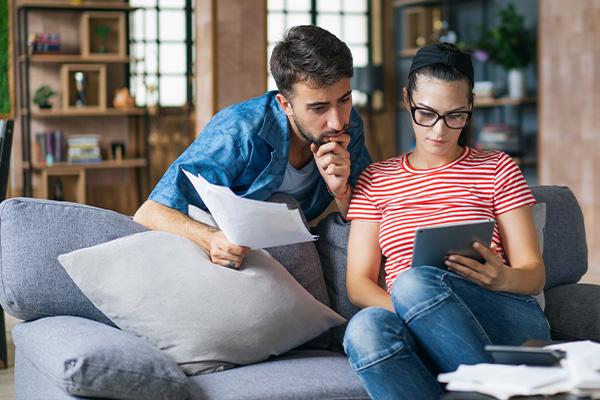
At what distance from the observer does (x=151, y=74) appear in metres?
8.82

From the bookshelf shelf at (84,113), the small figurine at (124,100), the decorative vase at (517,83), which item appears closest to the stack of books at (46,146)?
the bookshelf shelf at (84,113)

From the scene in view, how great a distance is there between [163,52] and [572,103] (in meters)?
3.91

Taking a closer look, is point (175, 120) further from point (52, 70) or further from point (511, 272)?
point (511, 272)

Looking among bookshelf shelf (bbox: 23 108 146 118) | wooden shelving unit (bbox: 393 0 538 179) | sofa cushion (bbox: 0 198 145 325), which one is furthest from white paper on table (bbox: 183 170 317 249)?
bookshelf shelf (bbox: 23 108 146 118)

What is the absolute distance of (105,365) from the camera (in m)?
1.98

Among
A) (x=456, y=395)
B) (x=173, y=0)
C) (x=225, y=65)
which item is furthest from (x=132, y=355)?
(x=173, y=0)

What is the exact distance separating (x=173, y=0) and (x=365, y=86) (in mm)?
2045

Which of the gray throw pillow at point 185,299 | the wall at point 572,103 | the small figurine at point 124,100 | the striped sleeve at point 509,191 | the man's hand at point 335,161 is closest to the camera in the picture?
the gray throw pillow at point 185,299

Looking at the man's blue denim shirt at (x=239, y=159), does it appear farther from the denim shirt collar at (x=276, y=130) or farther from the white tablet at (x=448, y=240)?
the white tablet at (x=448, y=240)

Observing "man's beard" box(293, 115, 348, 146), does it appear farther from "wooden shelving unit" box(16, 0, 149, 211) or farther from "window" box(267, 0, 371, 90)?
"window" box(267, 0, 371, 90)

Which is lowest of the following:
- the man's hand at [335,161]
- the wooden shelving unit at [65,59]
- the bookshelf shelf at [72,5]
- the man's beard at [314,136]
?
the man's hand at [335,161]

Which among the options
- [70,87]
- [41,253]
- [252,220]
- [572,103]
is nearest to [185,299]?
[252,220]

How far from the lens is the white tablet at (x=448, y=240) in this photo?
6.84 feet

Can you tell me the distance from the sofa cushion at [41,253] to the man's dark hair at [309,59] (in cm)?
65
